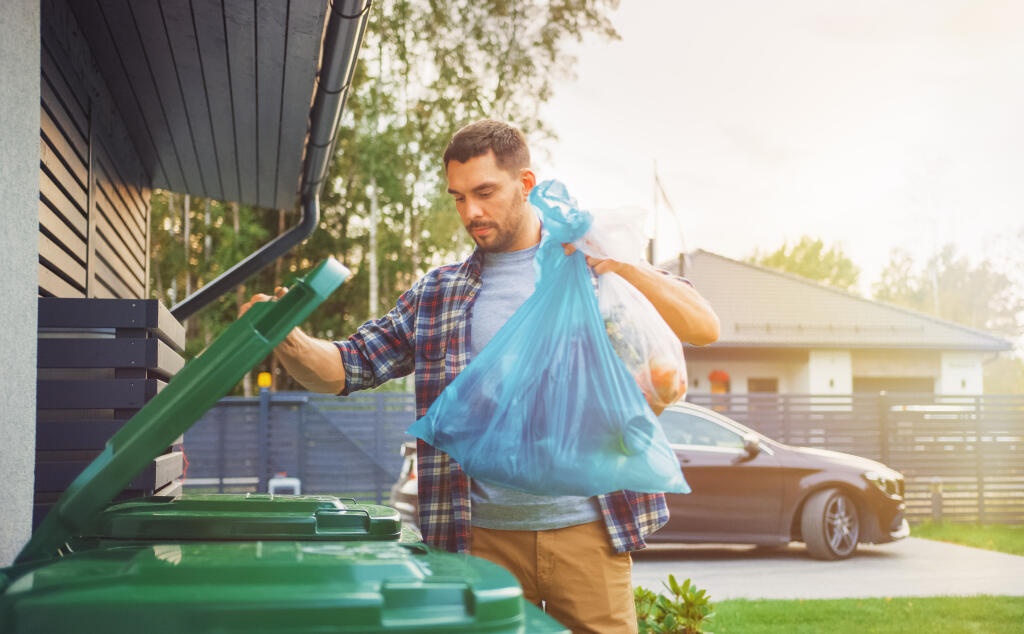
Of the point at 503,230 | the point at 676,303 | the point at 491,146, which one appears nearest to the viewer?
the point at 676,303

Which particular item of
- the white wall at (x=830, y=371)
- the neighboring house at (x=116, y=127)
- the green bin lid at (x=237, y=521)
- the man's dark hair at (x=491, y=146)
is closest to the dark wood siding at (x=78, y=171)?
the neighboring house at (x=116, y=127)

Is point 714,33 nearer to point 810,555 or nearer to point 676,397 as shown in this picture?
point 810,555

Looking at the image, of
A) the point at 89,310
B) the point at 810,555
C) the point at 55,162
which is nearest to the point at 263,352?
the point at 89,310

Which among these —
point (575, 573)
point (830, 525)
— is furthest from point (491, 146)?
point (830, 525)

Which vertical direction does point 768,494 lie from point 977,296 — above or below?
→ below

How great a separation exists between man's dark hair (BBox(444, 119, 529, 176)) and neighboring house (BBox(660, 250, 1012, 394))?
60.1 feet

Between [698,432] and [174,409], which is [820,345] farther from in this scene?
[174,409]

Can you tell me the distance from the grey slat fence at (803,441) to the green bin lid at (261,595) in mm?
10376

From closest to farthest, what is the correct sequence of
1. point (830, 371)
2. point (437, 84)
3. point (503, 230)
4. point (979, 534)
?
point (503, 230), point (979, 534), point (437, 84), point (830, 371)

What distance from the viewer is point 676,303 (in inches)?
86.1

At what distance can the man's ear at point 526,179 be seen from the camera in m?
2.37

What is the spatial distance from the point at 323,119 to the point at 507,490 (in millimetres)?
2839

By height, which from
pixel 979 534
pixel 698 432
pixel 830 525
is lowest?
pixel 979 534

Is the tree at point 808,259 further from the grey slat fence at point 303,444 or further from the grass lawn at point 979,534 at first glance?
the grey slat fence at point 303,444
